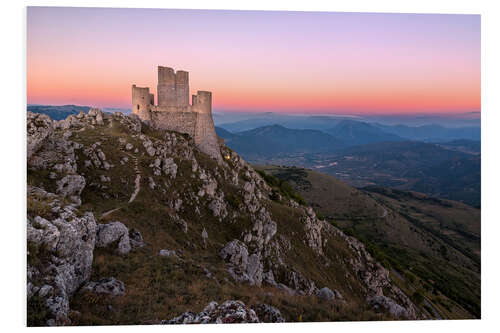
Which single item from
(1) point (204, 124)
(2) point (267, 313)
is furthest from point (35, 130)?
(1) point (204, 124)

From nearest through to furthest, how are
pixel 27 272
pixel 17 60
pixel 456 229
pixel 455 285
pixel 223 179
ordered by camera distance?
pixel 27 272, pixel 17 60, pixel 223 179, pixel 455 285, pixel 456 229

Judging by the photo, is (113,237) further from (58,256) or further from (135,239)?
(58,256)

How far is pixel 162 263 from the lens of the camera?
15922 mm

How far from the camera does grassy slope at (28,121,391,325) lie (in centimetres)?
1220

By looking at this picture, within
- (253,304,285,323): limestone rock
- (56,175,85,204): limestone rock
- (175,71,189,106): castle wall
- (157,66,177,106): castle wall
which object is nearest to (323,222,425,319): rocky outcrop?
(253,304,285,323): limestone rock

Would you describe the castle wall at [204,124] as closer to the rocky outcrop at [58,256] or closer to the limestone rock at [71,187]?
the limestone rock at [71,187]

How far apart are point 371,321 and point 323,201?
156416 mm

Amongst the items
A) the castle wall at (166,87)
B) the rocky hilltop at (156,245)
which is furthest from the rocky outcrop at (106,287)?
the castle wall at (166,87)

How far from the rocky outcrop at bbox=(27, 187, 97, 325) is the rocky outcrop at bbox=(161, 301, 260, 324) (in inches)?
170

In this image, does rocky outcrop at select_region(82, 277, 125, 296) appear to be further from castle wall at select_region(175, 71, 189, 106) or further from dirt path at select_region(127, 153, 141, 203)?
castle wall at select_region(175, 71, 189, 106)

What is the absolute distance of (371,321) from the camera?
47.5 ft

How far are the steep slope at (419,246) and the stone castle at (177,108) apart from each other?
185 ft

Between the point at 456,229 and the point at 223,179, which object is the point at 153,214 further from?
the point at 456,229

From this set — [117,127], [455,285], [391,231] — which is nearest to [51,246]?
[117,127]
